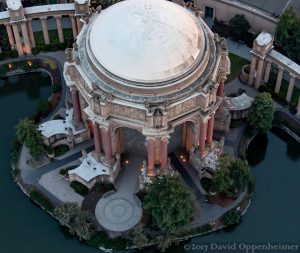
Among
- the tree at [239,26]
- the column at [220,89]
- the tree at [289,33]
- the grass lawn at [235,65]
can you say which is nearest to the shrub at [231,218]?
the column at [220,89]

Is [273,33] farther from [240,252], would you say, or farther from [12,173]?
[12,173]

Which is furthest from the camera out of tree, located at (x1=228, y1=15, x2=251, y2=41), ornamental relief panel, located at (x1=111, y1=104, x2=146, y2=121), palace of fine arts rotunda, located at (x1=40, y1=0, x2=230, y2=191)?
tree, located at (x1=228, y1=15, x2=251, y2=41)

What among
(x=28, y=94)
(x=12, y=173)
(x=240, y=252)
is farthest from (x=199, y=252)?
(x=28, y=94)

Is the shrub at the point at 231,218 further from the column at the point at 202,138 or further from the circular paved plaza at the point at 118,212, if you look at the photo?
the circular paved plaza at the point at 118,212

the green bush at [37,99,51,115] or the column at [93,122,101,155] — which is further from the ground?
the column at [93,122,101,155]

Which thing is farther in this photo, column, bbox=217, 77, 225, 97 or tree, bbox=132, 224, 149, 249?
column, bbox=217, 77, 225, 97

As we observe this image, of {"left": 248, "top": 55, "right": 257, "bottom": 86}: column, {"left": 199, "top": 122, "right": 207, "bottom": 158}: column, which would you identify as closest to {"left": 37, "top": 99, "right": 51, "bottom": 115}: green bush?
{"left": 199, "top": 122, "right": 207, "bottom": 158}: column

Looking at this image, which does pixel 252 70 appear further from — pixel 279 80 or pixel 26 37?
pixel 26 37

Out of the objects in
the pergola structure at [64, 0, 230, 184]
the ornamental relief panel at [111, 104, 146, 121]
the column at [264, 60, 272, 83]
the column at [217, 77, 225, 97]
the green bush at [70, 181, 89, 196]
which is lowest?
the green bush at [70, 181, 89, 196]

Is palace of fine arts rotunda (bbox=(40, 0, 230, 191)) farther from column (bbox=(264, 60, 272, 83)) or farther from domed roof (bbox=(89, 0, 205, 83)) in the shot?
column (bbox=(264, 60, 272, 83))
